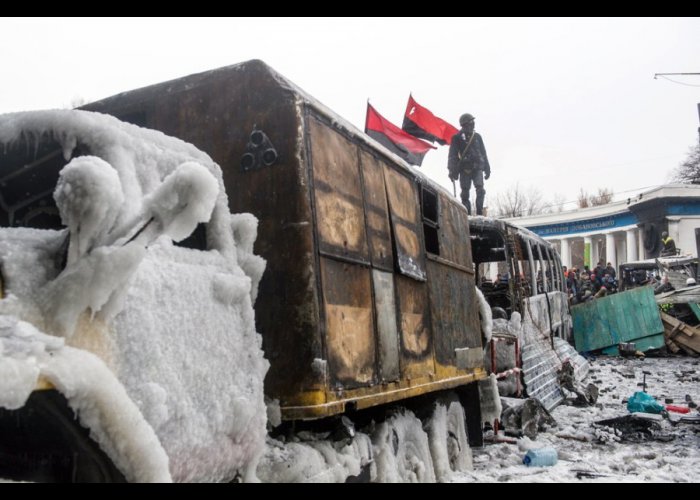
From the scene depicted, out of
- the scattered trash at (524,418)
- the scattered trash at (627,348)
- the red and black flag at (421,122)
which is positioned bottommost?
the scattered trash at (627,348)

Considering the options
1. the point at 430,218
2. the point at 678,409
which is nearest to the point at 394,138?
the point at 430,218

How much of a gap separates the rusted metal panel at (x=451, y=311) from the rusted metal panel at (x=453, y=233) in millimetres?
157

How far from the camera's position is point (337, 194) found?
13.3 ft

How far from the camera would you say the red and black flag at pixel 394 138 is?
808 cm

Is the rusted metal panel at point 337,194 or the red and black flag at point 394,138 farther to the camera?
the red and black flag at point 394,138

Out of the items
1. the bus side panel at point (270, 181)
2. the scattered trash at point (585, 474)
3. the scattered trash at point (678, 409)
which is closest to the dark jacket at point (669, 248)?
the scattered trash at point (678, 409)

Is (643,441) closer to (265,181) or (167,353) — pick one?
(265,181)

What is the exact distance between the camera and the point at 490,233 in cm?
1174

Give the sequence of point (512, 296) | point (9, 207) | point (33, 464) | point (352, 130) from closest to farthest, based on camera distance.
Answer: point (33, 464), point (9, 207), point (352, 130), point (512, 296)

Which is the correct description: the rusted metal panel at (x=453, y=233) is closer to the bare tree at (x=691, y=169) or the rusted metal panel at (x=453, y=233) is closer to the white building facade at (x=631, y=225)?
the white building facade at (x=631, y=225)

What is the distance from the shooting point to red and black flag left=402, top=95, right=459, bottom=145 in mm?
9305

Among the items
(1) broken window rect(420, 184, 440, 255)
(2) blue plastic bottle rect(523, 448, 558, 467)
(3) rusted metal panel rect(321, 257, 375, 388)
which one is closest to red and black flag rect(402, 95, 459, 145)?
(1) broken window rect(420, 184, 440, 255)
